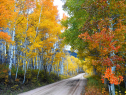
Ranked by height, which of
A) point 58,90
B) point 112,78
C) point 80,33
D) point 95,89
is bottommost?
point 58,90

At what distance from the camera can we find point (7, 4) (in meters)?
8.62

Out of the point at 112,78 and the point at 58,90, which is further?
the point at 58,90

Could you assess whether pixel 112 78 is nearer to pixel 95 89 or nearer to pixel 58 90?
pixel 95 89

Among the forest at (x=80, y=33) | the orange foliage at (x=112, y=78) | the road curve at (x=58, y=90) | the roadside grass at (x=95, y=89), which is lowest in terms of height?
the road curve at (x=58, y=90)

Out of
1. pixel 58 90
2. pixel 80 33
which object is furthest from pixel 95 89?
pixel 80 33

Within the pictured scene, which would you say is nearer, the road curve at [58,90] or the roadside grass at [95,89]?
the roadside grass at [95,89]

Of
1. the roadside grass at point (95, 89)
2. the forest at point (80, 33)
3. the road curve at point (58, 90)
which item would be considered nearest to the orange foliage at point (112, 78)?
the forest at point (80, 33)

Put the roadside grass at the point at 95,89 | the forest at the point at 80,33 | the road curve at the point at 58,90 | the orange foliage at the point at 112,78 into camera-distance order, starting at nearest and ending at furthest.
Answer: the orange foliage at the point at 112,78, the forest at the point at 80,33, the roadside grass at the point at 95,89, the road curve at the point at 58,90

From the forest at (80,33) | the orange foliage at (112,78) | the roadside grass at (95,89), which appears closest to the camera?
the orange foliage at (112,78)

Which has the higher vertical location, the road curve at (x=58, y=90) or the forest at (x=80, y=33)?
the forest at (x=80, y=33)

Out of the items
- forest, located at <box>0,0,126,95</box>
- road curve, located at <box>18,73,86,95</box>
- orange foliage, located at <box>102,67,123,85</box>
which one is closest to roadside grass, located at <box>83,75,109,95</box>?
forest, located at <box>0,0,126,95</box>

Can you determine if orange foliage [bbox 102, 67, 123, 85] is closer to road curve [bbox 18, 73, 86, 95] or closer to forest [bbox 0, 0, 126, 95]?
forest [bbox 0, 0, 126, 95]

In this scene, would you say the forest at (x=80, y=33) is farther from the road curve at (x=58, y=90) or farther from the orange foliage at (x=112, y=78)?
the road curve at (x=58, y=90)

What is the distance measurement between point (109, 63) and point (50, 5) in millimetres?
12298
